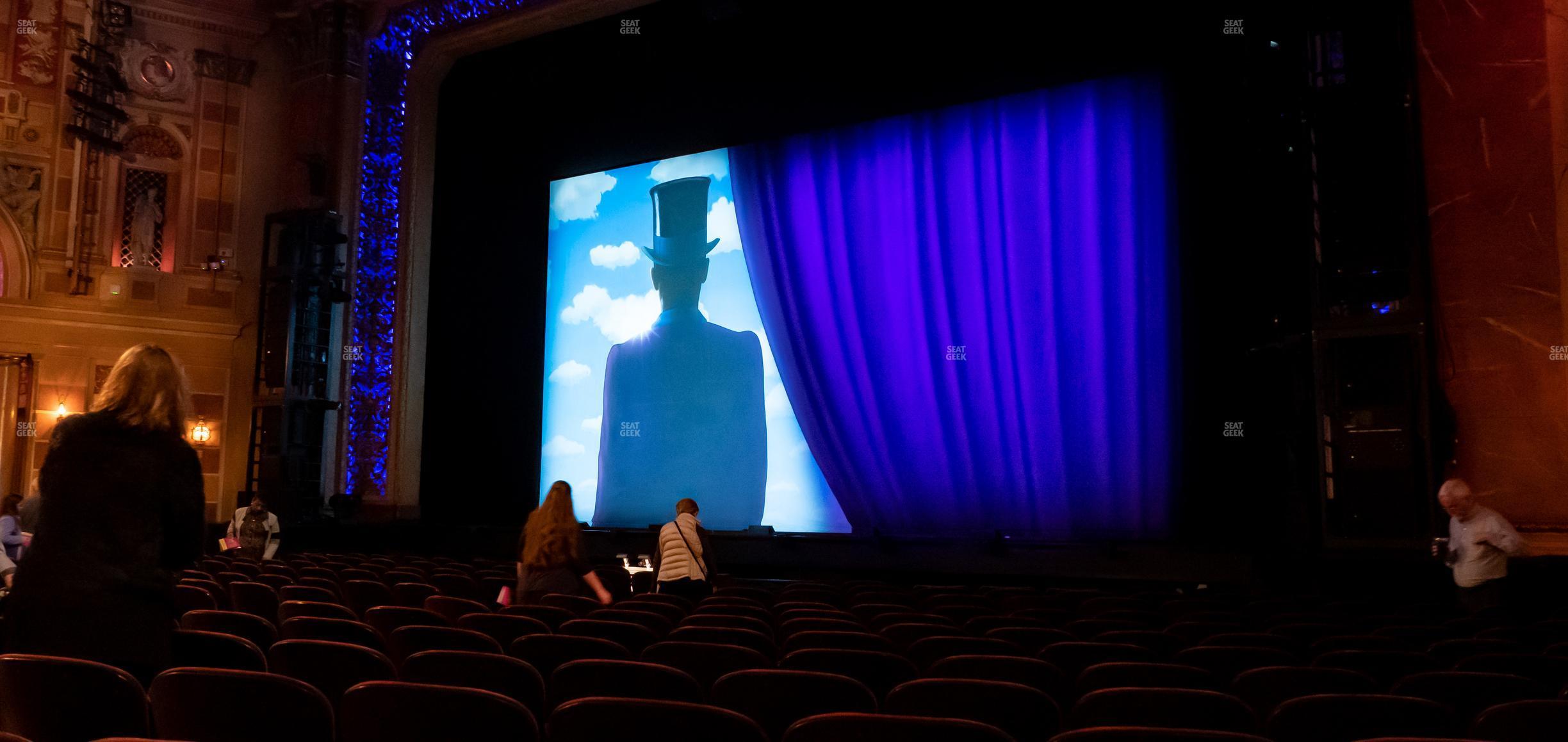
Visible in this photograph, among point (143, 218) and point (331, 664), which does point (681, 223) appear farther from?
point (331, 664)

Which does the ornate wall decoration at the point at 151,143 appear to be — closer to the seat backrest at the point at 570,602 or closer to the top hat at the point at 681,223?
the top hat at the point at 681,223

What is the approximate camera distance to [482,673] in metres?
2.79

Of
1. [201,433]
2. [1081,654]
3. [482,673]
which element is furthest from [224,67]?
[1081,654]

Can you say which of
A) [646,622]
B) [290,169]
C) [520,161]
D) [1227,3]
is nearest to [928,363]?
[1227,3]

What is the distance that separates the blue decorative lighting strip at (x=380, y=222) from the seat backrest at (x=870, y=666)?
508 inches

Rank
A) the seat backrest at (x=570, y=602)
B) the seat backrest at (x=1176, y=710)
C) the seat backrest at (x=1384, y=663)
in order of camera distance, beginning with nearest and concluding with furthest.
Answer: the seat backrest at (x=1176, y=710) → the seat backrest at (x=1384, y=663) → the seat backrest at (x=570, y=602)

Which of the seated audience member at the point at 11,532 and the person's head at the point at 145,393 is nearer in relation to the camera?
the person's head at the point at 145,393

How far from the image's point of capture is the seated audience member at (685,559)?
7023 millimetres

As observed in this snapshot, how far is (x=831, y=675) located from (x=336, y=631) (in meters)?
1.83

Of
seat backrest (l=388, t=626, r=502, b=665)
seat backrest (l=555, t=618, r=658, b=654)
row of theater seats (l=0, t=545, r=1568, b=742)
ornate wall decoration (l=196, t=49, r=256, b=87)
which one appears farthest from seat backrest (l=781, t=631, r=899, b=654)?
ornate wall decoration (l=196, t=49, r=256, b=87)

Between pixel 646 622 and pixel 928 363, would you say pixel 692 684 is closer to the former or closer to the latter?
pixel 646 622

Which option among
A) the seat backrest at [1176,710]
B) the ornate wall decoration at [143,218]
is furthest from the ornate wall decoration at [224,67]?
the seat backrest at [1176,710]

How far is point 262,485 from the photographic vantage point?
46.2 feet

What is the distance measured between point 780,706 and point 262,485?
13.1 meters
